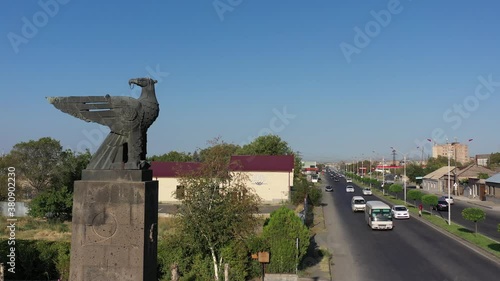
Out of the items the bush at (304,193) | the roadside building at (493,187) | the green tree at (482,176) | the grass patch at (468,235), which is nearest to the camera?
the grass patch at (468,235)

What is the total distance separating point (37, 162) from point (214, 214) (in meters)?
36.5

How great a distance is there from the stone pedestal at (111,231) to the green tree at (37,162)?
4068 cm

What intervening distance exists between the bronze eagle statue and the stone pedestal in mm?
704

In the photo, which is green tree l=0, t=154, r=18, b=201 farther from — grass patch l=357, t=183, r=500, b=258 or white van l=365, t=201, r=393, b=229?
grass patch l=357, t=183, r=500, b=258

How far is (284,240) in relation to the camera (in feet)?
59.3

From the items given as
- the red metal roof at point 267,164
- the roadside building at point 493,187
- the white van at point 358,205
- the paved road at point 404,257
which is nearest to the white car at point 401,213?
the paved road at point 404,257

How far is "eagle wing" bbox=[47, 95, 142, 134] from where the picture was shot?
29.7 ft

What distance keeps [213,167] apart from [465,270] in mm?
12403

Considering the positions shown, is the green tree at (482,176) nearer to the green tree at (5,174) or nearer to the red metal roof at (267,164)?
the red metal roof at (267,164)

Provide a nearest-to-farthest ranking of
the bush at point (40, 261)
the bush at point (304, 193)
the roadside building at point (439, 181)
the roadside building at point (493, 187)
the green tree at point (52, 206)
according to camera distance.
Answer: the bush at point (40, 261)
the green tree at point (52, 206)
the bush at point (304, 193)
the roadside building at point (493, 187)
the roadside building at point (439, 181)

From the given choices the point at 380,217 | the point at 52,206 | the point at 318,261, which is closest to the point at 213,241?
the point at 318,261

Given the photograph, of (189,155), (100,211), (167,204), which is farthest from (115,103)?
(189,155)

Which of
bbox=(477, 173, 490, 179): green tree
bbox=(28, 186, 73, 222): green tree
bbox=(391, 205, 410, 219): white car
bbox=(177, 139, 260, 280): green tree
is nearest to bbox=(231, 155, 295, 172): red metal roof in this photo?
bbox=(391, 205, 410, 219): white car

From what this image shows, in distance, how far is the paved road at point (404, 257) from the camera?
704 inches
